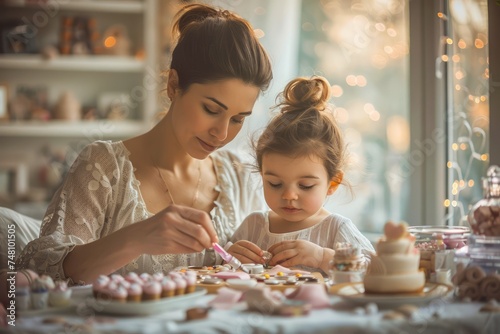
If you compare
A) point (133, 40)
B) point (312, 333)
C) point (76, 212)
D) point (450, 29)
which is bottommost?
point (312, 333)

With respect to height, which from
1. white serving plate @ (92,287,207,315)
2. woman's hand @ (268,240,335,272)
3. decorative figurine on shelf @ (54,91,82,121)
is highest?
decorative figurine on shelf @ (54,91,82,121)

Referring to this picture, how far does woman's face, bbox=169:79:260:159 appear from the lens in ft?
5.94

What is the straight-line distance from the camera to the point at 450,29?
239 centimetres

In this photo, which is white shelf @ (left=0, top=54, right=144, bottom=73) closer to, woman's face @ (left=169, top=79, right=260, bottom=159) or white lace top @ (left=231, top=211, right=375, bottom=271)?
woman's face @ (left=169, top=79, right=260, bottom=159)

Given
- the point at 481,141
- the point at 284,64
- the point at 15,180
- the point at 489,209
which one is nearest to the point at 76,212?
the point at 489,209

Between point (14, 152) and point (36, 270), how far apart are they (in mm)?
3022

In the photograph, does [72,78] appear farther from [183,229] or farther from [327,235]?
[183,229]

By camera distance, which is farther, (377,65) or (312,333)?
(377,65)

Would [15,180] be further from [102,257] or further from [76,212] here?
[102,257]

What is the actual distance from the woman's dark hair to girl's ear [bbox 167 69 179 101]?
0.01 meters

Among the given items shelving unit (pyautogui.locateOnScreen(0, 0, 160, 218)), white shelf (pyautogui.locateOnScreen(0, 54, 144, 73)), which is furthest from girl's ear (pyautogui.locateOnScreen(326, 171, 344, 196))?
white shelf (pyautogui.locateOnScreen(0, 54, 144, 73))

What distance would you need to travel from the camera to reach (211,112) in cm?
182

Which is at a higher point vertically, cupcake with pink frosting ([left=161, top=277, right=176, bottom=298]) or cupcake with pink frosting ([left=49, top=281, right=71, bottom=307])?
cupcake with pink frosting ([left=161, top=277, right=176, bottom=298])

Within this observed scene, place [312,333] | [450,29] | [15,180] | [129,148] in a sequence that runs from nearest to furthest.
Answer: [312,333] < [129,148] < [450,29] < [15,180]
